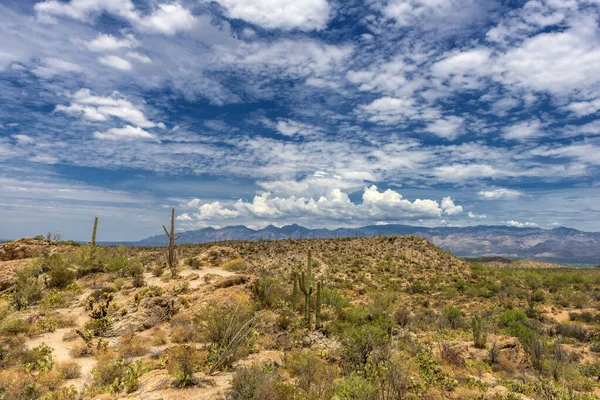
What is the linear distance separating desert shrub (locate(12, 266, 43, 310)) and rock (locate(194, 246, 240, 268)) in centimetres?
1000

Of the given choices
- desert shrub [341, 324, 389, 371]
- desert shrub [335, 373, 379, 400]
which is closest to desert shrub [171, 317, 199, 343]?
desert shrub [341, 324, 389, 371]

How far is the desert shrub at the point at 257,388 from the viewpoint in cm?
756

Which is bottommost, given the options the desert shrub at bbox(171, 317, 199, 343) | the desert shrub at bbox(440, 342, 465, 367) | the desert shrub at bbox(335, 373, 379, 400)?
the desert shrub at bbox(440, 342, 465, 367)

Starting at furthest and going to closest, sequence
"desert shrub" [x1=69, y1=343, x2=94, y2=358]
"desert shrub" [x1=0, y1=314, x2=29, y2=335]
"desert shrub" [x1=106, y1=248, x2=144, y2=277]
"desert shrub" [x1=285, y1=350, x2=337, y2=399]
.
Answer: "desert shrub" [x1=106, y1=248, x2=144, y2=277] → "desert shrub" [x1=0, y1=314, x2=29, y2=335] → "desert shrub" [x1=69, y1=343, x2=94, y2=358] → "desert shrub" [x1=285, y1=350, x2=337, y2=399]

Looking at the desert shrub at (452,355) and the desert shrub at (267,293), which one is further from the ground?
the desert shrub at (267,293)

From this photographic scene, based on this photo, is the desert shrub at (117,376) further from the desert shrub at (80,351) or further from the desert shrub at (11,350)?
the desert shrub at (11,350)

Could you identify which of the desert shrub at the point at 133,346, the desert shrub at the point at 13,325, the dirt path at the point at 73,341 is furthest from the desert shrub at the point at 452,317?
the desert shrub at the point at 13,325

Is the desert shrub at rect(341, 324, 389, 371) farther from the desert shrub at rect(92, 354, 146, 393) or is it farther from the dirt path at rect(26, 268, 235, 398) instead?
the desert shrub at rect(92, 354, 146, 393)

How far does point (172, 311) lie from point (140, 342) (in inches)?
130

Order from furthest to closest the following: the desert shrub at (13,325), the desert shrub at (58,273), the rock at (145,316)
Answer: the desert shrub at (58,273) < the rock at (145,316) < the desert shrub at (13,325)

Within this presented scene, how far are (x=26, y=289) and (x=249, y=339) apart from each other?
12772 mm

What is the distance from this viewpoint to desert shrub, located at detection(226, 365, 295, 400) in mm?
7562

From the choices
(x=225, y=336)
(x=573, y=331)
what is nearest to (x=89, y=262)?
(x=225, y=336)

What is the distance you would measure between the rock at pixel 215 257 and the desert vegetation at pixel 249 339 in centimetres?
14
